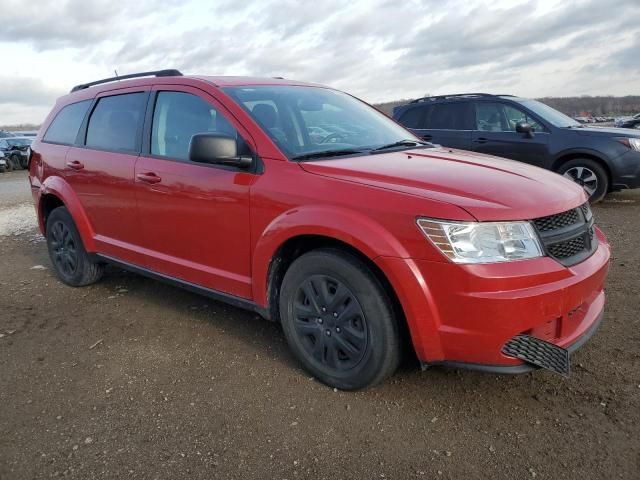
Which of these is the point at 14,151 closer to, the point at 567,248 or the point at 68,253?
the point at 68,253

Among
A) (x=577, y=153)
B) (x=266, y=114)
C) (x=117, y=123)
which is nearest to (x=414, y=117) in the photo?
(x=577, y=153)

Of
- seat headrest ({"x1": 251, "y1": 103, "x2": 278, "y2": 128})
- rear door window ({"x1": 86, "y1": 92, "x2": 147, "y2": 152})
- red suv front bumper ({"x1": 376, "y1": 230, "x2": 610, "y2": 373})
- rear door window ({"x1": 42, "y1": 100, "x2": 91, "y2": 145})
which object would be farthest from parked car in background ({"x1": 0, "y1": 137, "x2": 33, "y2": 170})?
red suv front bumper ({"x1": 376, "y1": 230, "x2": 610, "y2": 373})

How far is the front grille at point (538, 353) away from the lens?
8.29ft

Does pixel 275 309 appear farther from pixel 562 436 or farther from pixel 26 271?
pixel 26 271

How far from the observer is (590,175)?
8156 mm

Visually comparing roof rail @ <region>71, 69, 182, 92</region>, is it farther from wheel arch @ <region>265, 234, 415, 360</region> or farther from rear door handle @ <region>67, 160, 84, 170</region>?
wheel arch @ <region>265, 234, 415, 360</region>

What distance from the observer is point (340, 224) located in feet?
9.01

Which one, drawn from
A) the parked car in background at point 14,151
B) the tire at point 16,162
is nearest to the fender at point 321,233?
the parked car in background at point 14,151

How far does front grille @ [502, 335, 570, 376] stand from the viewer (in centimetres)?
253

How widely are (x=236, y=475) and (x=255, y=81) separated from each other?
2.67 m

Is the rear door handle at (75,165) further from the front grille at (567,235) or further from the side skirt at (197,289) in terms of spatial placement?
the front grille at (567,235)

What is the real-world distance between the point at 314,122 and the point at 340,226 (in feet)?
3.74

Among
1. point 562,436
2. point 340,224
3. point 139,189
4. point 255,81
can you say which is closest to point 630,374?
point 562,436

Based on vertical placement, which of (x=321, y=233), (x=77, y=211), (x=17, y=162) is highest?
(x=321, y=233)
